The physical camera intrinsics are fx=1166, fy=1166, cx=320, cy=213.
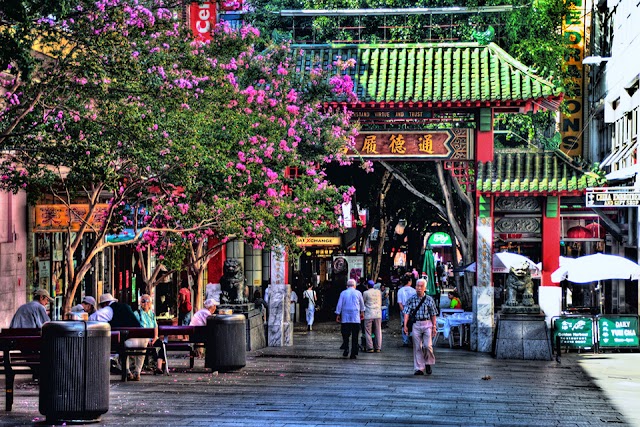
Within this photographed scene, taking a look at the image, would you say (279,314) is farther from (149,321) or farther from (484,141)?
(149,321)

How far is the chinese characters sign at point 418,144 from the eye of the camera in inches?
1151

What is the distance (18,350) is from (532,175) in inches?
623

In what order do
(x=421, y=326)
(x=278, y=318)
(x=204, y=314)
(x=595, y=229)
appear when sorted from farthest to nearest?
(x=595, y=229)
(x=278, y=318)
(x=204, y=314)
(x=421, y=326)

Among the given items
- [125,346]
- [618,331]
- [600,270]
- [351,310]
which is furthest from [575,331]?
[125,346]

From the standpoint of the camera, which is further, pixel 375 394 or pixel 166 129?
pixel 166 129

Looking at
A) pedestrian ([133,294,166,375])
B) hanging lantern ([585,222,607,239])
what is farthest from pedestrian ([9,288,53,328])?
hanging lantern ([585,222,607,239])

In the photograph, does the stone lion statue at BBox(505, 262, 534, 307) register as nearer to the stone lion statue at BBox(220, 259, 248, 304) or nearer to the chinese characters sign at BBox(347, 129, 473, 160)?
the chinese characters sign at BBox(347, 129, 473, 160)

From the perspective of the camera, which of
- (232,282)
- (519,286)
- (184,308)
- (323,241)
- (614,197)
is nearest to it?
(519,286)

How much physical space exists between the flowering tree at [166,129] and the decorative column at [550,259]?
515cm

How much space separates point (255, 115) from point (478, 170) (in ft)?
22.2

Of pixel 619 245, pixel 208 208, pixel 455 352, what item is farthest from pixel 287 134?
pixel 619 245

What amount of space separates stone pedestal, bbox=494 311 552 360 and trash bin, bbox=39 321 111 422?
13.8 m

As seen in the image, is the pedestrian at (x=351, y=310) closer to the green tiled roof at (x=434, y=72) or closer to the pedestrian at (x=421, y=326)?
the pedestrian at (x=421, y=326)

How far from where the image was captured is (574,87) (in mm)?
44156
